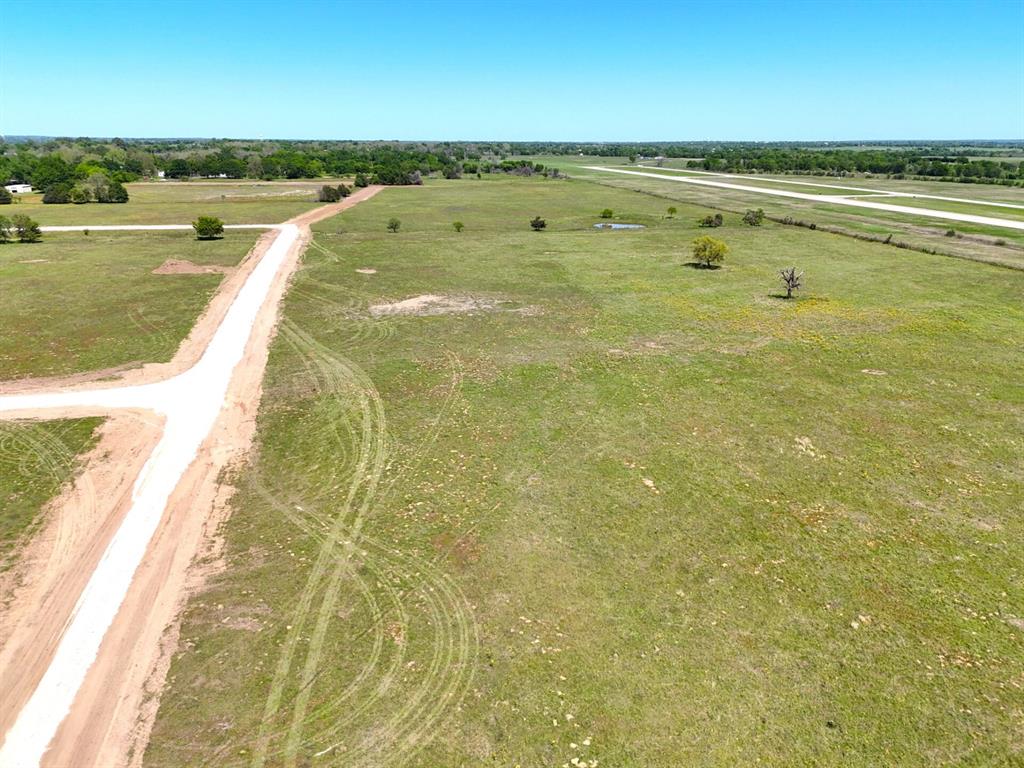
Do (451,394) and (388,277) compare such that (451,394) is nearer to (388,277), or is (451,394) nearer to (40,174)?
(388,277)

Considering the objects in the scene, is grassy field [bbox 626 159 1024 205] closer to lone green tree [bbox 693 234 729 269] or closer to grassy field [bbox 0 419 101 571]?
lone green tree [bbox 693 234 729 269]

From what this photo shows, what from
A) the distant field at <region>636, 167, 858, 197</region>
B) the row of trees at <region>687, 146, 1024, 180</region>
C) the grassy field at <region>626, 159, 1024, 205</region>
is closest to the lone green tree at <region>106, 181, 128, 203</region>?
the distant field at <region>636, 167, 858, 197</region>

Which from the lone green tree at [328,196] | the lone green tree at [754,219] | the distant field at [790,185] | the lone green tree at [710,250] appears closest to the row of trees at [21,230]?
the lone green tree at [328,196]

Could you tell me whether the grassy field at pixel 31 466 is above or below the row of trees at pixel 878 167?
below

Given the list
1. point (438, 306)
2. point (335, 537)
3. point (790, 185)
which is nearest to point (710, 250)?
point (438, 306)

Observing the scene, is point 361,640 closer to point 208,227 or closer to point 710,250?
point 710,250

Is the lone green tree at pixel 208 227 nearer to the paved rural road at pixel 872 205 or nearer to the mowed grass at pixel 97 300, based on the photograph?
the mowed grass at pixel 97 300

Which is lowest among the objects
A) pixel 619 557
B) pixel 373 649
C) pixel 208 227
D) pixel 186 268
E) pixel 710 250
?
pixel 373 649
